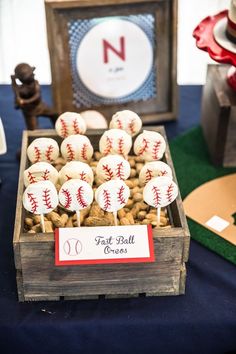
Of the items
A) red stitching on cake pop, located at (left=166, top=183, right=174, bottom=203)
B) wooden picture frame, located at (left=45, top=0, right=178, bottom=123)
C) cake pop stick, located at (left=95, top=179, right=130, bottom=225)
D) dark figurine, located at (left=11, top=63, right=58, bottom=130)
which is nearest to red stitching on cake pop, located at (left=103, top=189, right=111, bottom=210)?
cake pop stick, located at (left=95, top=179, right=130, bottom=225)

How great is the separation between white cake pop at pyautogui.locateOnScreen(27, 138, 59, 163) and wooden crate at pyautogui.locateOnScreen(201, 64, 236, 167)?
0.42 meters

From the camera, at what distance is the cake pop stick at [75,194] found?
0.94 metres

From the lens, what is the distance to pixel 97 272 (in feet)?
3.15

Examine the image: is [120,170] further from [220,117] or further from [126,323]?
[220,117]

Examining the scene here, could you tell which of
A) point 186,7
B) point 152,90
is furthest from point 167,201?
point 186,7

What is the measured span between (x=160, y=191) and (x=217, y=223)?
261mm

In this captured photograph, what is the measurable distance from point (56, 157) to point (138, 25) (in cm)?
49

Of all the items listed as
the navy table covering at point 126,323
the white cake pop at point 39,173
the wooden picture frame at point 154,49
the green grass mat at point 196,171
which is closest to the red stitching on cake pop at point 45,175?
the white cake pop at point 39,173

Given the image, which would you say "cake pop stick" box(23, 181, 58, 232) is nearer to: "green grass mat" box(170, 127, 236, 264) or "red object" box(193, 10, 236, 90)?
"green grass mat" box(170, 127, 236, 264)

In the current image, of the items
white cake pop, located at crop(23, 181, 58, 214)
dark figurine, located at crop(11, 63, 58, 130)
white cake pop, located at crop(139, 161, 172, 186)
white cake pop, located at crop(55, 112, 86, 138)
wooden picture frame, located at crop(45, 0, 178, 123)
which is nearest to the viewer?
white cake pop, located at crop(23, 181, 58, 214)

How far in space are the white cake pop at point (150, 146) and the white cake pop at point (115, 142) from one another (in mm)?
23

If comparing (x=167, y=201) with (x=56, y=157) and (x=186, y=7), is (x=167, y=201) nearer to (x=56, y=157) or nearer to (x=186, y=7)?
(x=56, y=157)

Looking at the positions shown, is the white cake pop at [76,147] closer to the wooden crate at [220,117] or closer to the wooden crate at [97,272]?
the wooden crate at [97,272]

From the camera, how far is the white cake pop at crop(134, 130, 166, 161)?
1106mm
